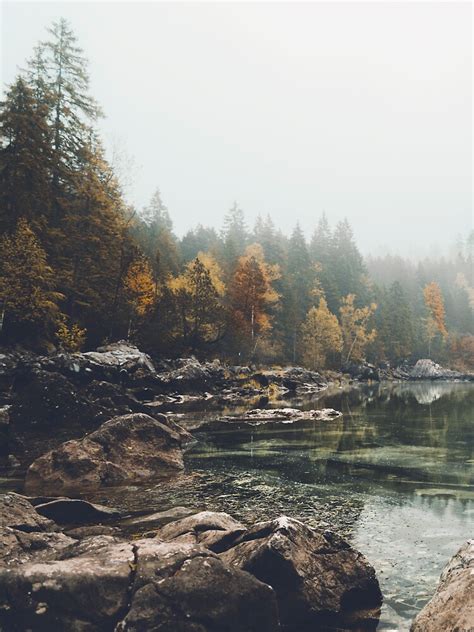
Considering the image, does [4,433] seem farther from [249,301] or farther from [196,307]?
[249,301]

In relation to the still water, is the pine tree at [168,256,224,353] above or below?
above

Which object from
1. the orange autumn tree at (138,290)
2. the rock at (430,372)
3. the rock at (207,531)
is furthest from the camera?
the rock at (430,372)

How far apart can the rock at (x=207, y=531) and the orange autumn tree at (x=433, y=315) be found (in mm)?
105862

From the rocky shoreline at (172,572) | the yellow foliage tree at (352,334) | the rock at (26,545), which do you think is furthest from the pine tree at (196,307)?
the rock at (26,545)

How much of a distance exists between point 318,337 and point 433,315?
50103mm

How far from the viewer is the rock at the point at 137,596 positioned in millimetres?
5277

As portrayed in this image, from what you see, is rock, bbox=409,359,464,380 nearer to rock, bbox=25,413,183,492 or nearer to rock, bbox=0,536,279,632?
rock, bbox=25,413,183,492

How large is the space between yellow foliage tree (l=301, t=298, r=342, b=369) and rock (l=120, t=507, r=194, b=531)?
67192 millimetres

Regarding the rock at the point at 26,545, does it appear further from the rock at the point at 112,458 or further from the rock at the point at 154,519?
the rock at the point at 112,458

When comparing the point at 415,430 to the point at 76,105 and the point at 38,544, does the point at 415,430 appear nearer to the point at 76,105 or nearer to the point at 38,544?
the point at 38,544

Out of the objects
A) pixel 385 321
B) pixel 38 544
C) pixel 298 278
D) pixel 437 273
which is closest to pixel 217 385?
pixel 38 544

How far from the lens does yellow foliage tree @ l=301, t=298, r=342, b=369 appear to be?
76625mm

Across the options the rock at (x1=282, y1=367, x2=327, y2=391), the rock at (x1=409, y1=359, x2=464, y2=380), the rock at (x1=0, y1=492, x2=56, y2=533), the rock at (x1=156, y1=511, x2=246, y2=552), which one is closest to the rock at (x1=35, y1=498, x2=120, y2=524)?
the rock at (x1=0, y1=492, x2=56, y2=533)

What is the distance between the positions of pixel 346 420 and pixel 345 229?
112134 millimetres
